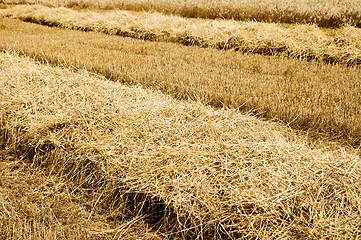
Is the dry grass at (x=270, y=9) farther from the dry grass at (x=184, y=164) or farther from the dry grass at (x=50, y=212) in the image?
the dry grass at (x=50, y=212)

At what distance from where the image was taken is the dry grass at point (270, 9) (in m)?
6.79

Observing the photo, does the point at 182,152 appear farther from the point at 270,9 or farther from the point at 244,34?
the point at 270,9

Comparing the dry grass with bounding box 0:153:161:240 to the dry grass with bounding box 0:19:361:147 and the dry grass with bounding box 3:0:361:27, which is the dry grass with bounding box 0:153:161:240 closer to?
the dry grass with bounding box 0:19:361:147

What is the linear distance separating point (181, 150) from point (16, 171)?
5.15 ft

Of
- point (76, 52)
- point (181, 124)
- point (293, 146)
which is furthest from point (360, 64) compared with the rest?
point (76, 52)

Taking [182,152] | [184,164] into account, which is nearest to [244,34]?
[182,152]

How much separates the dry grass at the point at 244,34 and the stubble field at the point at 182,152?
0.31 m

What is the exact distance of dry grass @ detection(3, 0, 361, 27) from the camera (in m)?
6.79

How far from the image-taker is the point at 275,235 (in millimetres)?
1707

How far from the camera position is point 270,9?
304 inches

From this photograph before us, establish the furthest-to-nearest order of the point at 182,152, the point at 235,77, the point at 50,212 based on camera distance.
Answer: the point at 235,77 → the point at 182,152 → the point at 50,212

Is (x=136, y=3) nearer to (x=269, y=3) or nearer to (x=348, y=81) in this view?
(x=269, y=3)

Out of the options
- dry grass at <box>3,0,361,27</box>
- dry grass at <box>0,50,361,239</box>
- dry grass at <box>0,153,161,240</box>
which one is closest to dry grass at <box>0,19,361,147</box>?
dry grass at <box>0,50,361,239</box>

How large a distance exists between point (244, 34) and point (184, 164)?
4.73 meters
